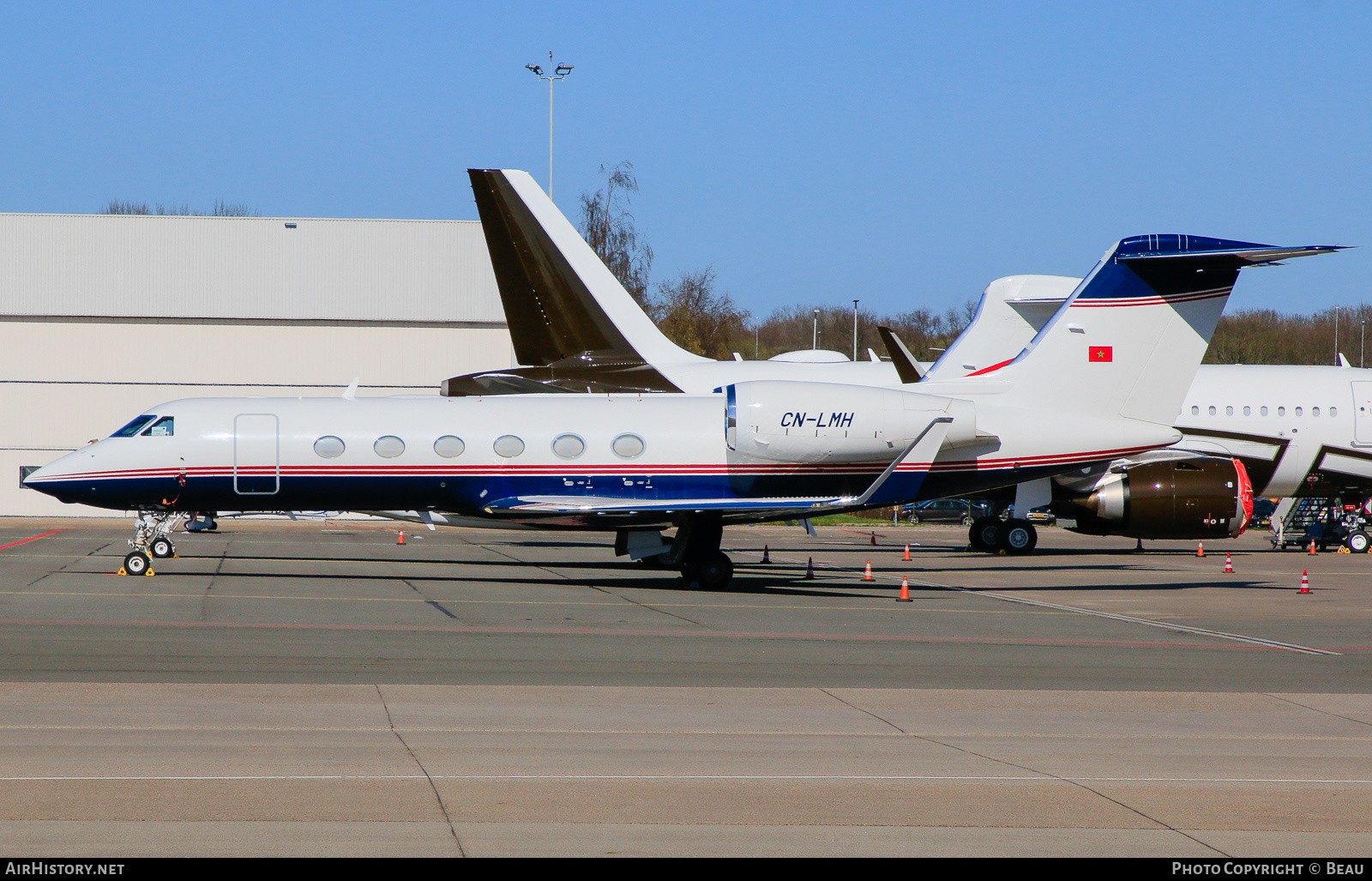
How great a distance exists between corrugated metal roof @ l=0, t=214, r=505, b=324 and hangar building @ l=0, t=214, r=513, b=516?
48 mm

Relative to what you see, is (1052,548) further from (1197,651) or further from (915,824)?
(915,824)

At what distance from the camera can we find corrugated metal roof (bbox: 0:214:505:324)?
4975cm

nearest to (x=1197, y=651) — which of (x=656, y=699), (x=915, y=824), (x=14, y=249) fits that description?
(x=656, y=699)

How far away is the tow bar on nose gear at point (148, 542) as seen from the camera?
21406mm

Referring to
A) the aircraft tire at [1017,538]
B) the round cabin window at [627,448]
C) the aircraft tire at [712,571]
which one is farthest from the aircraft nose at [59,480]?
the aircraft tire at [1017,538]

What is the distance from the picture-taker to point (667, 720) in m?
10.3

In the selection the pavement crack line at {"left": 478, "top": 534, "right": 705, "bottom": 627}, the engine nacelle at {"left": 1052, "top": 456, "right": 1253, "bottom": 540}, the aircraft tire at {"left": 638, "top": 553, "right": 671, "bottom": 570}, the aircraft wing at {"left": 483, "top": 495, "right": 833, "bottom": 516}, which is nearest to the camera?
the pavement crack line at {"left": 478, "top": 534, "right": 705, "bottom": 627}

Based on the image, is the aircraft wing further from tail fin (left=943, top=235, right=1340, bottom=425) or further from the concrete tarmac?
tail fin (left=943, top=235, right=1340, bottom=425)

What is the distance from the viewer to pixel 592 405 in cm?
2222

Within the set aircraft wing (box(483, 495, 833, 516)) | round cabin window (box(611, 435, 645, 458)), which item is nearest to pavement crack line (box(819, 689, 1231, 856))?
aircraft wing (box(483, 495, 833, 516))

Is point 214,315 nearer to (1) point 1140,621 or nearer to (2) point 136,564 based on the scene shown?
(2) point 136,564

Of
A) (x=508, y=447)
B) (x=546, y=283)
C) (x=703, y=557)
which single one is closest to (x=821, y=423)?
(x=703, y=557)

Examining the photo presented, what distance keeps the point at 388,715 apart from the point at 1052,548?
3020 cm

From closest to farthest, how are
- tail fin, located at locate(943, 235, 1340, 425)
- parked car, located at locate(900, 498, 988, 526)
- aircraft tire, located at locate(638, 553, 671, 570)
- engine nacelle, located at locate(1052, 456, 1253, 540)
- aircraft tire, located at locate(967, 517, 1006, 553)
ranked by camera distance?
tail fin, located at locate(943, 235, 1340, 425) → aircraft tire, located at locate(638, 553, 671, 570) → engine nacelle, located at locate(1052, 456, 1253, 540) → aircraft tire, located at locate(967, 517, 1006, 553) → parked car, located at locate(900, 498, 988, 526)
